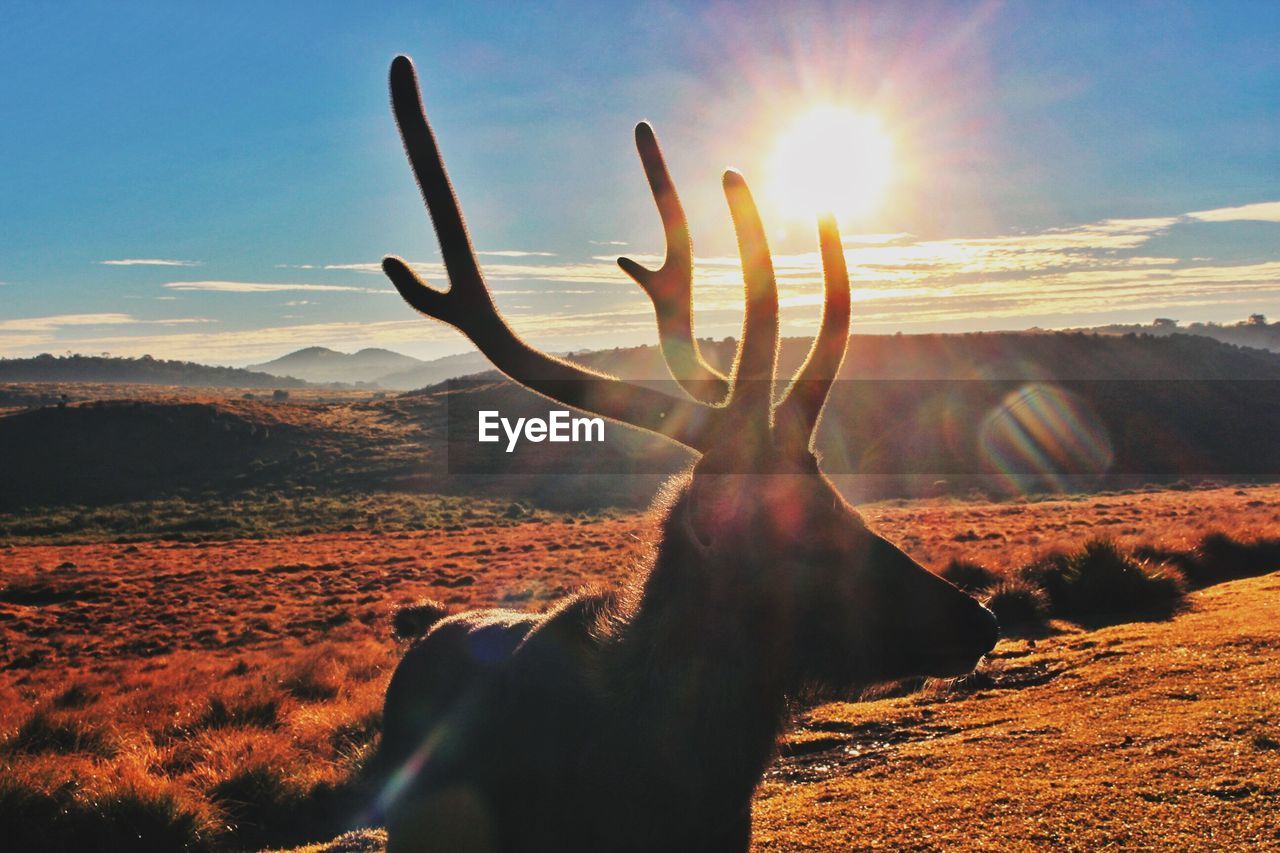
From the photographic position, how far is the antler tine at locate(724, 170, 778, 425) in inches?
118

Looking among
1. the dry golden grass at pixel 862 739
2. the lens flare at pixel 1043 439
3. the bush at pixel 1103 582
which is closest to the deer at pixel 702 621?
the dry golden grass at pixel 862 739

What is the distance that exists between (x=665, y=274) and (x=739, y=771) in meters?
2.12

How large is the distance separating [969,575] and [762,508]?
12.3m

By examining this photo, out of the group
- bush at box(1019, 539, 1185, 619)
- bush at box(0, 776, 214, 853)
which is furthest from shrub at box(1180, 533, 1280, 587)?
bush at box(0, 776, 214, 853)

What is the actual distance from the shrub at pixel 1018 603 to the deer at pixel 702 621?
8448 millimetres

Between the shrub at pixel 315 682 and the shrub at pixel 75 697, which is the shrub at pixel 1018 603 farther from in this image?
the shrub at pixel 75 697

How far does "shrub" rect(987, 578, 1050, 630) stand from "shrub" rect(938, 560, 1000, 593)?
5.45 ft

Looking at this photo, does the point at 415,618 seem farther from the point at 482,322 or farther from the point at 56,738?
the point at 56,738

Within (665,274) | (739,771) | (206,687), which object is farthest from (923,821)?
(206,687)

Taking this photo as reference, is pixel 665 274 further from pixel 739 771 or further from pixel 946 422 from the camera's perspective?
pixel 946 422

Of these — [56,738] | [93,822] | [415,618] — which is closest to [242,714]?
[56,738]

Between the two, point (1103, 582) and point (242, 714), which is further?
point (242, 714)

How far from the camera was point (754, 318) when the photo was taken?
3.10 meters

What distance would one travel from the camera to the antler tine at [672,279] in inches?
136
